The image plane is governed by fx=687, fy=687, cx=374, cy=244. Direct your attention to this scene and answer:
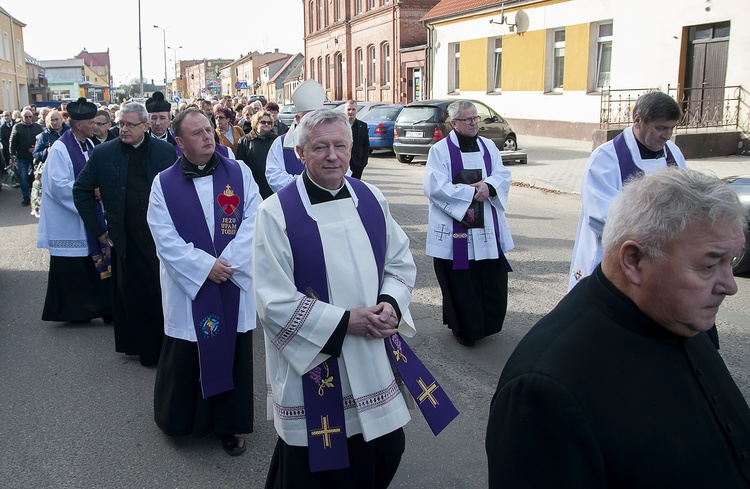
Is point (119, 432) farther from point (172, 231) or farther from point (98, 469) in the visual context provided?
point (172, 231)

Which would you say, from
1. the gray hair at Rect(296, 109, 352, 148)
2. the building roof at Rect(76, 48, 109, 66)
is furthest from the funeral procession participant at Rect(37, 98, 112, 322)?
the building roof at Rect(76, 48, 109, 66)

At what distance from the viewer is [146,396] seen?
476cm

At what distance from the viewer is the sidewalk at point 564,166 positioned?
1368 cm

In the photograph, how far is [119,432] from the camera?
13.9 feet

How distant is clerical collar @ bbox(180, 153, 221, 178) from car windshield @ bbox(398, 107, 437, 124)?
1356 centimetres

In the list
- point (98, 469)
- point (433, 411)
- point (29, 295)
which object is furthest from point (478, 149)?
point (29, 295)

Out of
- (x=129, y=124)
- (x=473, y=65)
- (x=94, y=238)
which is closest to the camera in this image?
(x=129, y=124)

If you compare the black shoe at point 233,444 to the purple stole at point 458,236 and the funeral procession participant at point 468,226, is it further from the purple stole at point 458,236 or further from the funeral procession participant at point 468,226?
the purple stole at point 458,236

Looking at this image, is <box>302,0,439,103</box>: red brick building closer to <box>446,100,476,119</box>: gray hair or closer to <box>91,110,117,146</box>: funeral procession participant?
<box>91,110,117,146</box>: funeral procession participant

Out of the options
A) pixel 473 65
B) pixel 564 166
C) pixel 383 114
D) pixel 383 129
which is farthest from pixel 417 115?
pixel 473 65

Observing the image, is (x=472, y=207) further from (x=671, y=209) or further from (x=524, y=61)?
(x=524, y=61)

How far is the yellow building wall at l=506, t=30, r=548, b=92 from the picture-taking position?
2389cm

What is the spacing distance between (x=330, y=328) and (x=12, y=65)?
181 feet

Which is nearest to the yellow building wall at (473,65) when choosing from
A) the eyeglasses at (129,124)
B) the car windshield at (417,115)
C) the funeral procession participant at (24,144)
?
the car windshield at (417,115)
